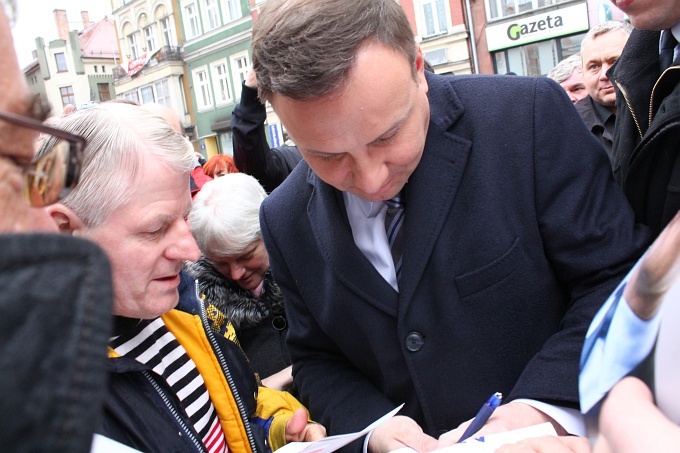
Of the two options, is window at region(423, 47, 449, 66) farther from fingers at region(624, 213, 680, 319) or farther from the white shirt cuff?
fingers at region(624, 213, 680, 319)

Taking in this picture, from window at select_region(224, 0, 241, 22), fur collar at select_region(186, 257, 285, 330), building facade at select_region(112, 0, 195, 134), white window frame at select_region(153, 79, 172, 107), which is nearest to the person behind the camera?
fur collar at select_region(186, 257, 285, 330)

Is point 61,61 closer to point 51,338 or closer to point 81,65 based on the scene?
point 81,65

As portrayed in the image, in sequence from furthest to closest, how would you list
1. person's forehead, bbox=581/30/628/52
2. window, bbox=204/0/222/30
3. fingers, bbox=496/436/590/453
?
1. window, bbox=204/0/222/30
2. person's forehead, bbox=581/30/628/52
3. fingers, bbox=496/436/590/453

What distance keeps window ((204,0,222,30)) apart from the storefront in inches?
522

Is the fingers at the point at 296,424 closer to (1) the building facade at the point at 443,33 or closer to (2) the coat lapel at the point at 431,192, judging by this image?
(2) the coat lapel at the point at 431,192

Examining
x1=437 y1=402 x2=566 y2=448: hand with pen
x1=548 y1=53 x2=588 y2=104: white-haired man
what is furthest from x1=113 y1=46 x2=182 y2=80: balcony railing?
x1=437 y1=402 x2=566 y2=448: hand with pen

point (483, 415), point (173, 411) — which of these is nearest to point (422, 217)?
point (483, 415)

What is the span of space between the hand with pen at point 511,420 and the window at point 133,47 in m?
32.2

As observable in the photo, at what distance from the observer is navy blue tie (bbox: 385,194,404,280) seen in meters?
1.63

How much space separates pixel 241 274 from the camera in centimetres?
262

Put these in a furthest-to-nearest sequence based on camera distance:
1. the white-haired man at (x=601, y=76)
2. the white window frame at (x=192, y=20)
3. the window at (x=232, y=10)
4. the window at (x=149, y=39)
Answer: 1. the window at (x=149, y=39)
2. the white window frame at (x=192, y=20)
3. the window at (x=232, y=10)
4. the white-haired man at (x=601, y=76)

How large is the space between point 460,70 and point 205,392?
658 inches

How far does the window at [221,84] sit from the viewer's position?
25.1 m

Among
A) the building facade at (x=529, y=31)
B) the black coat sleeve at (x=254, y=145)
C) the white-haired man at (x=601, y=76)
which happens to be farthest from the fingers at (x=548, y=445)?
the building facade at (x=529, y=31)
